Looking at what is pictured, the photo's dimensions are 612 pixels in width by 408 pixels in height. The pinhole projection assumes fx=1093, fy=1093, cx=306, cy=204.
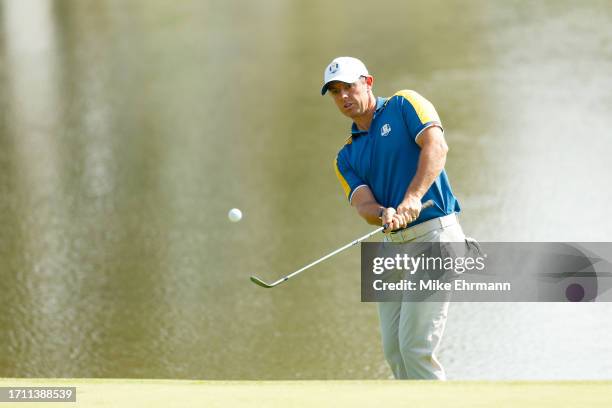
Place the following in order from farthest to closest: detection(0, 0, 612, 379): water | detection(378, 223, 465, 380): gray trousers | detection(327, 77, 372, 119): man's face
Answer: detection(0, 0, 612, 379): water, detection(327, 77, 372, 119): man's face, detection(378, 223, 465, 380): gray trousers

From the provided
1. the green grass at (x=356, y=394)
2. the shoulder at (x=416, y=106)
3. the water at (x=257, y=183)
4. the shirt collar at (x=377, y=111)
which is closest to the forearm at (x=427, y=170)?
the shoulder at (x=416, y=106)

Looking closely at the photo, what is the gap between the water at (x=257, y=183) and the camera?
19.0ft

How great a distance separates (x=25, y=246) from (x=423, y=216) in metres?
4.72

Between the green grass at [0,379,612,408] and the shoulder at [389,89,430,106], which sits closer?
the green grass at [0,379,612,408]

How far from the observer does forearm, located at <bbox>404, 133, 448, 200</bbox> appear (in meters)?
3.27

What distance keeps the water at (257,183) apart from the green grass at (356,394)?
265cm

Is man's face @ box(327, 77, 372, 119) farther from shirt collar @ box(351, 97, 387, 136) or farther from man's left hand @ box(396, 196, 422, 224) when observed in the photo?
man's left hand @ box(396, 196, 422, 224)

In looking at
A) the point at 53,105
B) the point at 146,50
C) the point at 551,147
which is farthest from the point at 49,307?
the point at 146,50

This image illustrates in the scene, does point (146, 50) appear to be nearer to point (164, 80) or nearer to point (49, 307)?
point (164, 80)

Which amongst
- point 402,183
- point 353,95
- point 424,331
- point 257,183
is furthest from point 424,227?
point 257,183

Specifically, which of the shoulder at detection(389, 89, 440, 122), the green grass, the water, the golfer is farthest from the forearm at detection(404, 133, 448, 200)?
the water

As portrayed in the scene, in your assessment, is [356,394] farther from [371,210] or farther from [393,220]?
[371,210]

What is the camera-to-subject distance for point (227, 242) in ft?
24.1

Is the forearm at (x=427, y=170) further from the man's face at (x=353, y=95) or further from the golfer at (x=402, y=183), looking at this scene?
the man's face at (x=353, y=95)
